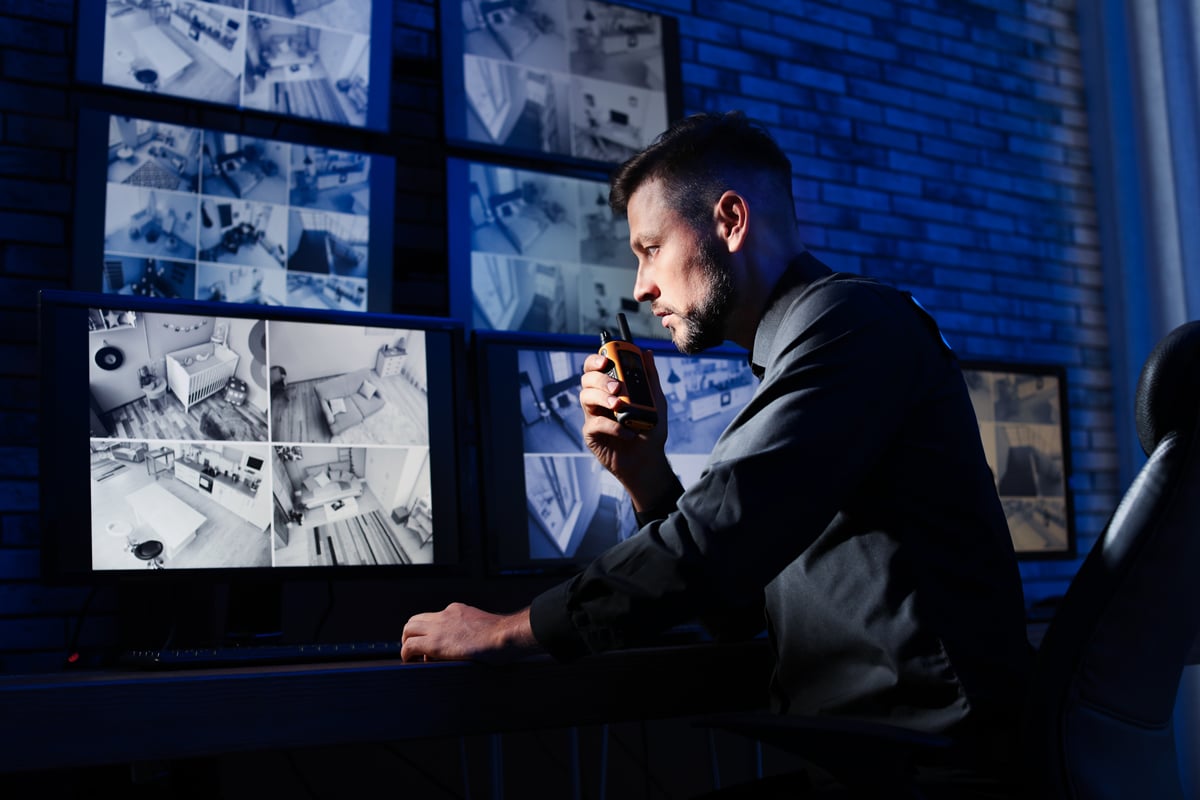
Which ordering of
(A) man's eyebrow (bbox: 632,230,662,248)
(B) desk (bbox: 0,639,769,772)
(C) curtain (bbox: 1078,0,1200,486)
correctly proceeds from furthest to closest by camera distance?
(C) curtain (bbox: 1078,0,1200,486), (A) man's eyebrow (bbox: 632,230,662,248), (B) desk (bbox: 0,639,769,772)

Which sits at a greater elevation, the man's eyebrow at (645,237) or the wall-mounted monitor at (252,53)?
the wall-mounted monitor at (252,53)

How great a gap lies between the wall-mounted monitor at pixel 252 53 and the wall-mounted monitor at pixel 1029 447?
5.20ft

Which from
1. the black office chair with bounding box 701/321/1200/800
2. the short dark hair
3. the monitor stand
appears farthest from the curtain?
the monitor stand

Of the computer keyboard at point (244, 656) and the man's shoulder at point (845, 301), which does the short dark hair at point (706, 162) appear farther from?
the computer keyboard at point (244, 656)

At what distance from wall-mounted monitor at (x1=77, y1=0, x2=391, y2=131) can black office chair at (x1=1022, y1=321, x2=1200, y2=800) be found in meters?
1.55

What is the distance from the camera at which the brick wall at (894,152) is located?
1.76 m

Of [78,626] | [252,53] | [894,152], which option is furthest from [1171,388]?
[894,152]

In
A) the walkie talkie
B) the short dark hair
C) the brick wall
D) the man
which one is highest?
the brick wall

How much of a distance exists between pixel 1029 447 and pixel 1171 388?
1.76 meters

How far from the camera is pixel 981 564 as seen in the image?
42.9 inches

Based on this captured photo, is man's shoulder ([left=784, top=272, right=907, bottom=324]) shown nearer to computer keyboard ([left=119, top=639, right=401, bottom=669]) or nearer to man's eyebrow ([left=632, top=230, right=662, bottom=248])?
man's eyebrow ([left=632, top=230, right=662, bottom=248])

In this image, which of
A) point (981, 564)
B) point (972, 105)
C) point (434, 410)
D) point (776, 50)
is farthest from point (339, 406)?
point (972, 105)

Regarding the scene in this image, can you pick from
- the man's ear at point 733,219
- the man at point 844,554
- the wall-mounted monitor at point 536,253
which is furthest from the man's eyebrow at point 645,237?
the wall-mounted monitor at point 536,253

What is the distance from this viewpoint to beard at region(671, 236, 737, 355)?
1.43 meters
